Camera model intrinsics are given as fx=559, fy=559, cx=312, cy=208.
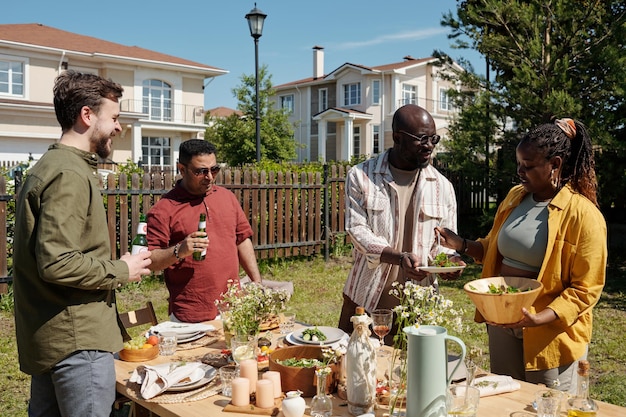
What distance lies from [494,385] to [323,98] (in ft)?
122

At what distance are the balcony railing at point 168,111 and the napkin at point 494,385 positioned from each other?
28851 millimetres

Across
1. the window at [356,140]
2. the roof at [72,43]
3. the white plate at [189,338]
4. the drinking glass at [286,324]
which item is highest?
the roof at [72,43]

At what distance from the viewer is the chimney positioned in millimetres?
39188

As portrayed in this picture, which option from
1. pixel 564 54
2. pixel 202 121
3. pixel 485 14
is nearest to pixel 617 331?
pixel 564 54

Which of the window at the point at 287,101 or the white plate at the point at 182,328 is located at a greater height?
the window at the point at 287,101

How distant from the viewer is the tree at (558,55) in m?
9.30

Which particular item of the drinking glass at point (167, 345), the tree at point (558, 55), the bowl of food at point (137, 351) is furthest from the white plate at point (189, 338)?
the tree at point (558, 55)

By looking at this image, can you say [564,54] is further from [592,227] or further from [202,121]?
[202,121]

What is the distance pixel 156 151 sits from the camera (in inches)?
1217

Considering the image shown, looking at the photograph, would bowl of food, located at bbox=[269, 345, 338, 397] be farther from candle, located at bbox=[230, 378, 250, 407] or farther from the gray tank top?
the gray tank top

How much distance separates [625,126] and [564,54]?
5.46ft

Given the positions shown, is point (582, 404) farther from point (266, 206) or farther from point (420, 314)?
point (266, 206)

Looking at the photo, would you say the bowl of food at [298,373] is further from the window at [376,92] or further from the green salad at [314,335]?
the window at [376,92]

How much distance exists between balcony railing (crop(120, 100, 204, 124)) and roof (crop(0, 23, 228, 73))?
2326 mm
